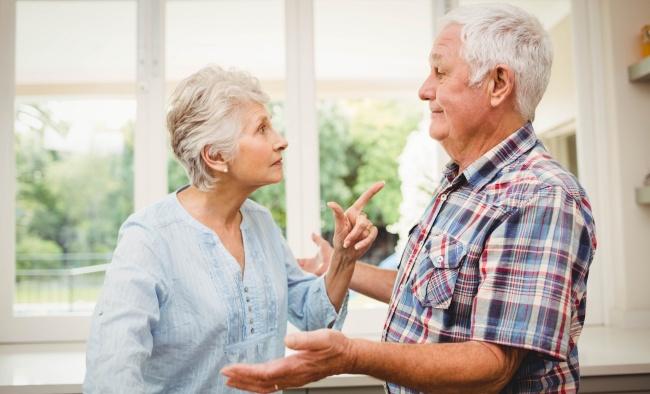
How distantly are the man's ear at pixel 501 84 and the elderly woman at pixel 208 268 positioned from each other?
35cm

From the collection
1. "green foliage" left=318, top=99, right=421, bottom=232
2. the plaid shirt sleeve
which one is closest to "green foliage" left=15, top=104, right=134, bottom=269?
"green foliage" left=318, top=99, right=421, bottom=232

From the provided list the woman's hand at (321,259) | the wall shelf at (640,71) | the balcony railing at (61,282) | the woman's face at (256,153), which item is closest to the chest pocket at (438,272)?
the woman's face at (256,153)

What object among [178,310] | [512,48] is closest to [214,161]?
[178,310]

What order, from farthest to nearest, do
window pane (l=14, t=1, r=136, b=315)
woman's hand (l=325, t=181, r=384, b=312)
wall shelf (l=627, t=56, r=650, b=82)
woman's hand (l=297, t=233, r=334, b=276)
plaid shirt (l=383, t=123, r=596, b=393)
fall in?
window pane (l=14, t=1, r=136, b=315), wall shelf (l=627, t=56, r=650, b=82), woman's hand (l=297, t=233, r=334, b=276), woman's hand (l=325, t=181, r=384, b=312), plaid shirt (l=383, t=123, r=596, b=393)

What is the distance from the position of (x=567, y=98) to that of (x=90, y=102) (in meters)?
2.16

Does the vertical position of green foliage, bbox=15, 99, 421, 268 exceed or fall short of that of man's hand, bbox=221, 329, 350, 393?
it exceeds it

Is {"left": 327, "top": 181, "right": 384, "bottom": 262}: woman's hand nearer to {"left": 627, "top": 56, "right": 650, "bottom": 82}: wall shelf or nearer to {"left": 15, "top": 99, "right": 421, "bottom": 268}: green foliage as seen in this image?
{"left": 15, "top": 99, "right": 421, "bottom": 268}: green foliage

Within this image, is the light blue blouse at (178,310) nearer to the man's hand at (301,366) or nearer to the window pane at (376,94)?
the man's hand at (301,366)

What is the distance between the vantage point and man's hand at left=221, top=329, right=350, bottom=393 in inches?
34.3

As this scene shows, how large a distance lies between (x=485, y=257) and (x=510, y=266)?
0.05 metres

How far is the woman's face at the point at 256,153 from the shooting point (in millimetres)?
1471

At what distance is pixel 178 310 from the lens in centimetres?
132

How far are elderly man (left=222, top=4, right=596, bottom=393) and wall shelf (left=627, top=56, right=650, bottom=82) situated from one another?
4.77ft

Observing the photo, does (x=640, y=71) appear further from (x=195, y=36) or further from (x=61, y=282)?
(x=61, y=282)
